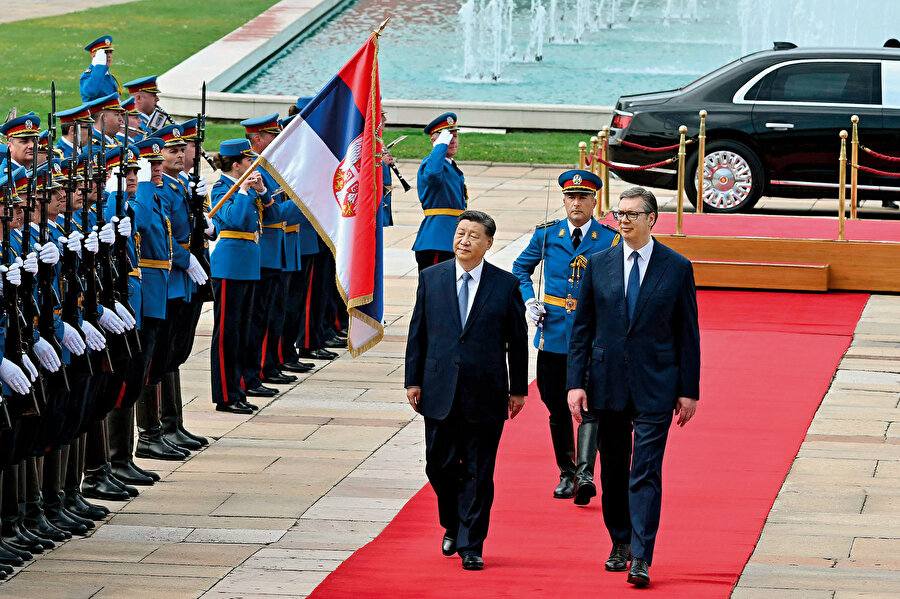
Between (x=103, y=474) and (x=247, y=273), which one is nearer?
(x=103, y=474)

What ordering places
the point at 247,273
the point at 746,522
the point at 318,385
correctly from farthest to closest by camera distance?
1. the point at 318,385
2. the point at 247,273
3. the point at 746,522

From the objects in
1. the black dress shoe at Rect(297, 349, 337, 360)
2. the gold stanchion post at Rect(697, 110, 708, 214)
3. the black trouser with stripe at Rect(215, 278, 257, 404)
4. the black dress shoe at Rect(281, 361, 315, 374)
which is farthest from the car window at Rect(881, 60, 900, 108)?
the black trouser with stripe at Rect(215, 278, 257, 404)

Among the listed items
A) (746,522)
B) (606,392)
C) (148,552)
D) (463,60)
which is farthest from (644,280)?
(463,60)

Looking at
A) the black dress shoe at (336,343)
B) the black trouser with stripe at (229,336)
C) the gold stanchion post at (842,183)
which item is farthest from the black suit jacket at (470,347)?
the gold stanchion post at (842,183)

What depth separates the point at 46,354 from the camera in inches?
309

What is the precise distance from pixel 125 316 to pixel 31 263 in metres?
1.18

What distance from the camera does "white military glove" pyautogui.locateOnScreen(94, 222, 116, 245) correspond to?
874 cm

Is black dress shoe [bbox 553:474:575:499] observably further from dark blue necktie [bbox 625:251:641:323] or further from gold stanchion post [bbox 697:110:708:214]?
gold stanchion post [bbox 697:110:708:214]

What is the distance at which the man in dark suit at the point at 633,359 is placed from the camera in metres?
7.47

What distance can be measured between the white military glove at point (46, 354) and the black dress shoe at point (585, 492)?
2.79 m

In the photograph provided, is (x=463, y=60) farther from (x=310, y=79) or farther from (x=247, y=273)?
(x=247, y=273)

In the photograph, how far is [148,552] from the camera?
26.1ft

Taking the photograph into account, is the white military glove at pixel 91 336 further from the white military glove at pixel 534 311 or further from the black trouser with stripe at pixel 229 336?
the black trouser with stripe at pixel 229 336

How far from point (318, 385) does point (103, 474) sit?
9.86 ft
